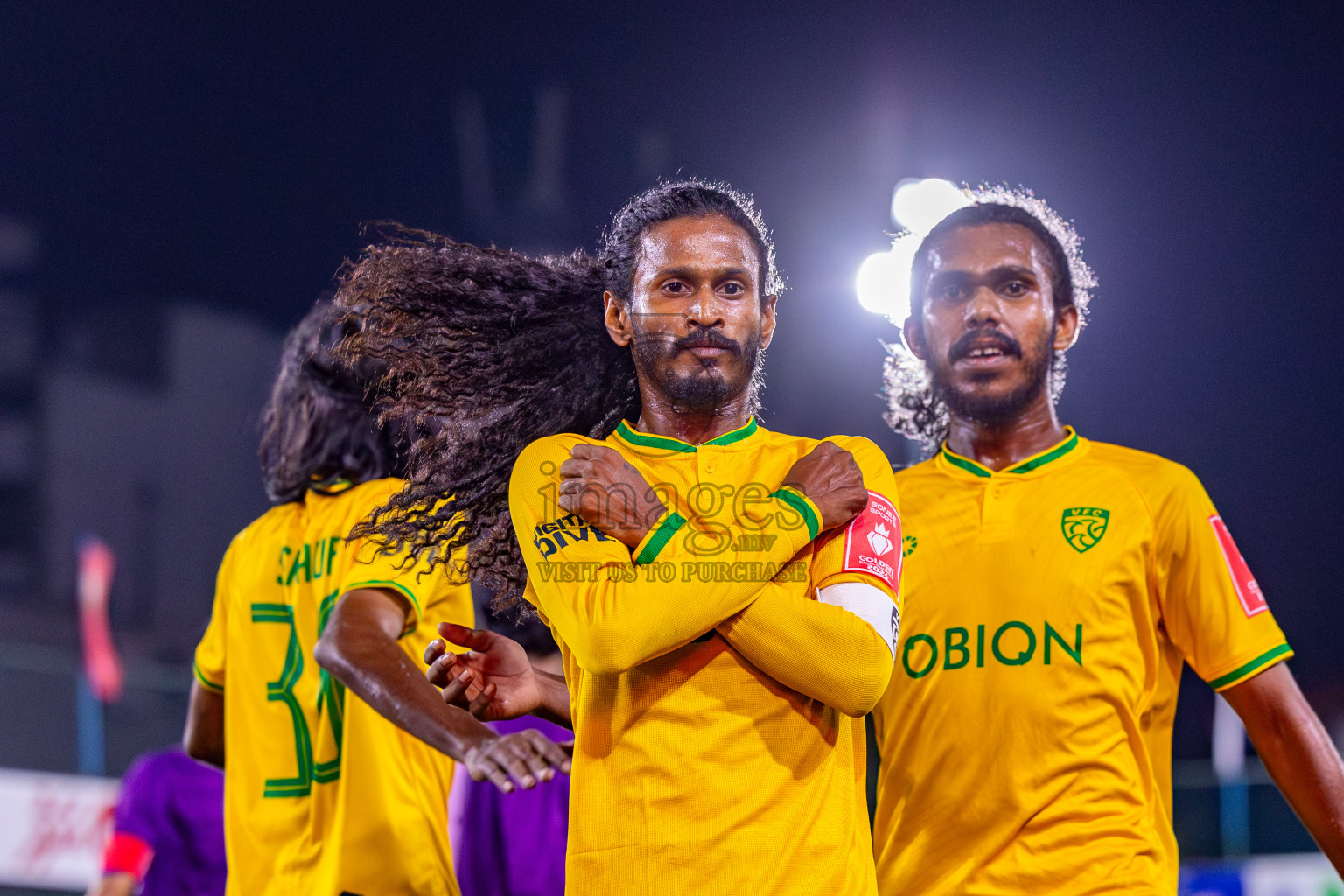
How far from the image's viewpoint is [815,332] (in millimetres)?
4730

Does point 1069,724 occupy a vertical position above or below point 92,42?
below

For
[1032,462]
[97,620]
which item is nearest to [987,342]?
[1032,462]

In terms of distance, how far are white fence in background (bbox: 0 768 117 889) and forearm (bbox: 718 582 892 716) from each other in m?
5.70

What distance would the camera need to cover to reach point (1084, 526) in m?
2.12

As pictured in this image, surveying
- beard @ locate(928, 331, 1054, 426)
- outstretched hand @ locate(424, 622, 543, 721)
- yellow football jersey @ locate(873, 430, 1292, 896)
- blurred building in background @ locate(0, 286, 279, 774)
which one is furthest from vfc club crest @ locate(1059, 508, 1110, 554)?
blurred building in background @ locate(0, 286, 279, 774)

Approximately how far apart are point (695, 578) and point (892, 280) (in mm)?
1666

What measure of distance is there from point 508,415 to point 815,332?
114 inches

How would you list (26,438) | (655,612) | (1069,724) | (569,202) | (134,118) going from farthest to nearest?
(26,438)
(134,118)
(569,202)
(1069,724)
(655,612)

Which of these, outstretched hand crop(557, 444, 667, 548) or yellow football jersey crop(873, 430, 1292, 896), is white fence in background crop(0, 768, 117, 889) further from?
outstretched hand crop(557, 444, 667, 548)

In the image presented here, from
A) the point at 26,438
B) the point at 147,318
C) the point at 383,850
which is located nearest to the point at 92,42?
the point at 147,318

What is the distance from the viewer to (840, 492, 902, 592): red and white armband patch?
1577 mm

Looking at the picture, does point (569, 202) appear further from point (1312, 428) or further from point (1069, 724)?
point (1069, 724)

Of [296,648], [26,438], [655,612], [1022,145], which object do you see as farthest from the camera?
[26,438]

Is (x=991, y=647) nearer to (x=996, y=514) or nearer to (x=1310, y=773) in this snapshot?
(x=996, y=514)
